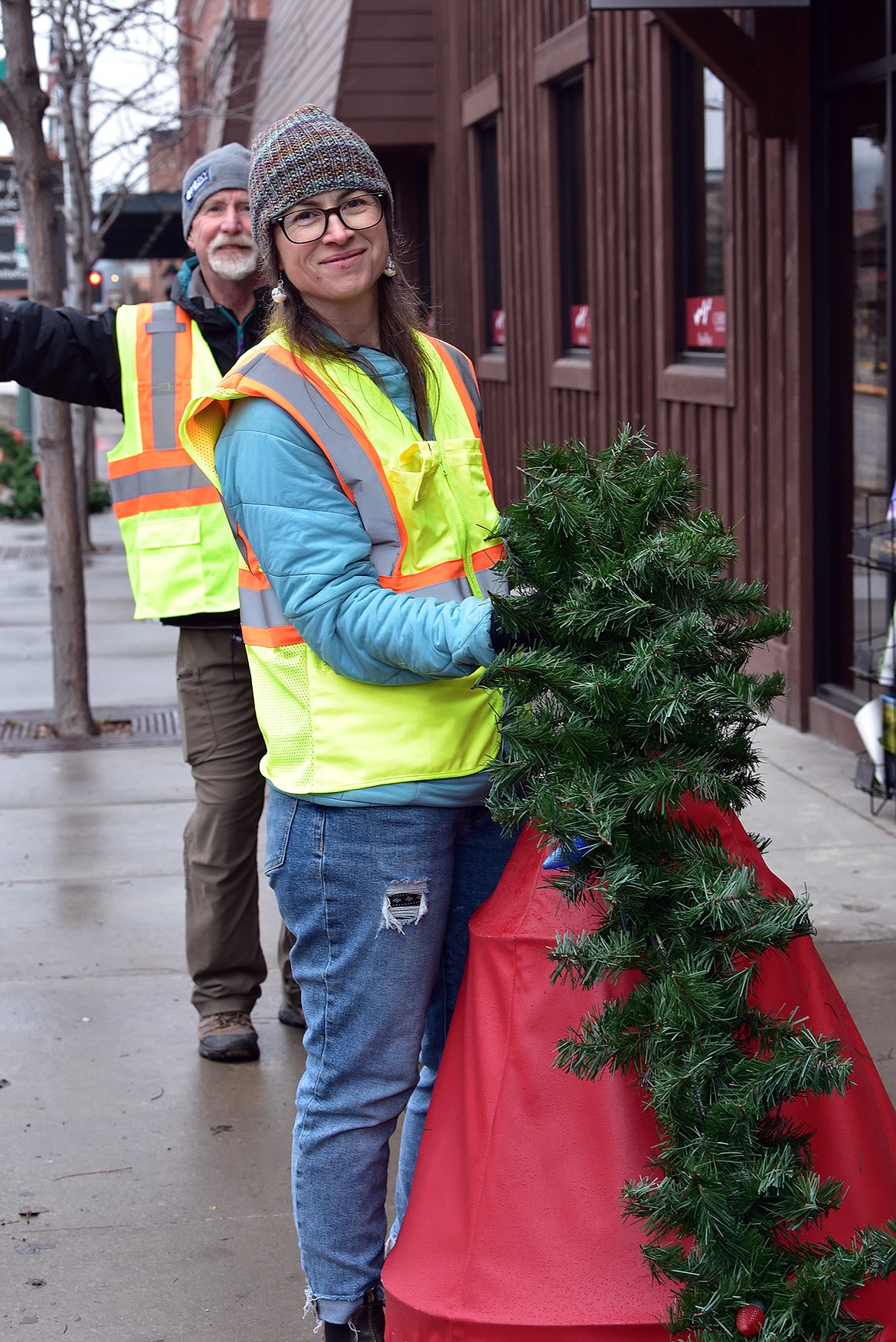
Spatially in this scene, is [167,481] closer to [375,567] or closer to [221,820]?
[221,820]

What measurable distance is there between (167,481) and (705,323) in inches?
194

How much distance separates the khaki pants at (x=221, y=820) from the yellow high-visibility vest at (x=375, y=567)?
1.41 metres

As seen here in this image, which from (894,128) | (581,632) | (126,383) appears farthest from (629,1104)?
(894,128)

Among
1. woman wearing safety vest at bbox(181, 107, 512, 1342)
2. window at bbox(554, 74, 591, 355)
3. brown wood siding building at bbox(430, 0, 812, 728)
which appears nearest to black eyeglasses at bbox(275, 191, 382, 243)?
woman wearing safety vest at bbox(181, 107, 512, 1342)

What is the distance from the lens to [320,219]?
244 cm

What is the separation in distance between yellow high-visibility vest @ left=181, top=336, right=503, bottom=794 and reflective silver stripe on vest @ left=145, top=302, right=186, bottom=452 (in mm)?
1434

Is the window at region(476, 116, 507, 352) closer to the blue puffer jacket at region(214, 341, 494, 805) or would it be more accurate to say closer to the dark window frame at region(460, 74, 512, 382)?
the dark window frame at region(460, 74, 512, 382)

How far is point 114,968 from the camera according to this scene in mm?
4707

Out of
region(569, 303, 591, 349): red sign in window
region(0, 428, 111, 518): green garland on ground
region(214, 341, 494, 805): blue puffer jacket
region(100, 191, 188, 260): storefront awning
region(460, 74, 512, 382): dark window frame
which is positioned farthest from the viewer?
region(100, 191, 188, 260): storefront awning

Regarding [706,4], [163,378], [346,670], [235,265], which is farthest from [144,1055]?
[706,4]

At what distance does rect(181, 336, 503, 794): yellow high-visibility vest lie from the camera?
2402 mm

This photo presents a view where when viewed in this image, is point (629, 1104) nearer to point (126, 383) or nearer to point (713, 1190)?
point (713, 1190)

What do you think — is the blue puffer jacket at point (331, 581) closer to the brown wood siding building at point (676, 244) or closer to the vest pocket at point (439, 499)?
the vest pocket at point (439, 499)

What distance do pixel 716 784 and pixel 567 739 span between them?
0.65 feet
